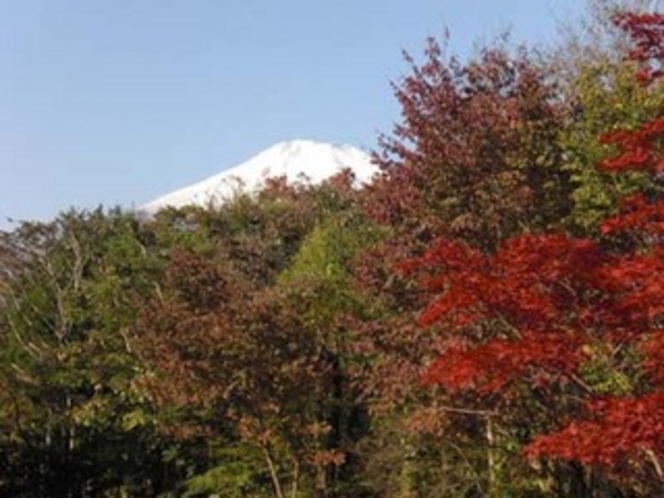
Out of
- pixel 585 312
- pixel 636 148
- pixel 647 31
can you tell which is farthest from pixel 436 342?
pixel 647 31

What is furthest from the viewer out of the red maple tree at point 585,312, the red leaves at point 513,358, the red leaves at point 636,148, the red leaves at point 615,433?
the red leaves at point 636,148

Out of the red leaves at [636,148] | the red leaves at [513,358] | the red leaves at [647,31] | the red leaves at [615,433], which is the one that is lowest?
the red leaves at [615,433]

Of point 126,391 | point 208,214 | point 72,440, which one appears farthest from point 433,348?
point 208,214

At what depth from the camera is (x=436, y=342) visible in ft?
30.8

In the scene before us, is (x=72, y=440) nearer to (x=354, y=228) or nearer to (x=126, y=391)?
(x=126, y=391)

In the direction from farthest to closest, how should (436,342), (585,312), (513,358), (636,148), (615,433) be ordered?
(436,342)
(585,312)
(636,148)
(513,358)
(615,433)

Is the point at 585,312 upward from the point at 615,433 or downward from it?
upward

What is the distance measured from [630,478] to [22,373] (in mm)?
10792

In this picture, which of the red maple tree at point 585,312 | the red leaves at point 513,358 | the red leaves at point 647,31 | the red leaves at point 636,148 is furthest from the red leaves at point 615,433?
the red leaves at point 647,31

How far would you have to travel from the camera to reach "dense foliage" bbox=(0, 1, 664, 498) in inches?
262

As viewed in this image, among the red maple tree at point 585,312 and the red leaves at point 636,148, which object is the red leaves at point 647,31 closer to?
the red maple tree at point 585,312

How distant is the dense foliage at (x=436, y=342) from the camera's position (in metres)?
6.64

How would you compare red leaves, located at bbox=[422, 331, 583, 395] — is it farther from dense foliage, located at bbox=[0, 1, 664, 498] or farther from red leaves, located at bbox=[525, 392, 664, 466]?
red leaves, located at bbox=[525, 392, 664, 466]

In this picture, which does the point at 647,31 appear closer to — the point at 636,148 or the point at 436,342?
the point at 636,148
